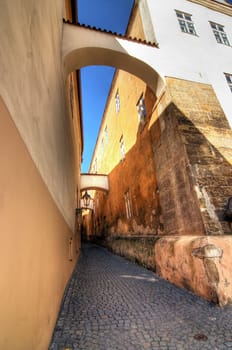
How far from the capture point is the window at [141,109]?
25.0 feet

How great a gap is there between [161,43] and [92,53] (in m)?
2.96

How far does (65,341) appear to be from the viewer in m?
2.33

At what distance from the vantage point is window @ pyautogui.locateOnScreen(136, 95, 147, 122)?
7620mm

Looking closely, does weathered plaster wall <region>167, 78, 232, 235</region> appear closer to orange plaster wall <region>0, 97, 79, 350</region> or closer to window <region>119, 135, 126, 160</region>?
orange plaster wall <region>0, 97, 79, 350</region>

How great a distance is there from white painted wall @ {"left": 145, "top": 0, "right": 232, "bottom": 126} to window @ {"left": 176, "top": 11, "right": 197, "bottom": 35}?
206 millimetres

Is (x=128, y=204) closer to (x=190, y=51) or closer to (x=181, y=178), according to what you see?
(x=181, y=178)

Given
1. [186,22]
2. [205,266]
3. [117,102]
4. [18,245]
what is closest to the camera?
[18,245]

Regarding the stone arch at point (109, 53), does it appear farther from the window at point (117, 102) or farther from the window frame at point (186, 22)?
the window at point (117, 102)

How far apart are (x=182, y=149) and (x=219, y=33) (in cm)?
838

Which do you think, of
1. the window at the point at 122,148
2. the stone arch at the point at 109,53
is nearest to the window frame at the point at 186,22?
the stone arch at the point at 109,53

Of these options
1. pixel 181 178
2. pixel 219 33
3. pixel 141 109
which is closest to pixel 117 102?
pixel 141 109

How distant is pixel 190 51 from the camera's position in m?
7.09

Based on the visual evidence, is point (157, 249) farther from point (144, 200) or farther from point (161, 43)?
point (161, 43)

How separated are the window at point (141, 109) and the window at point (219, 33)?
4937 mm
